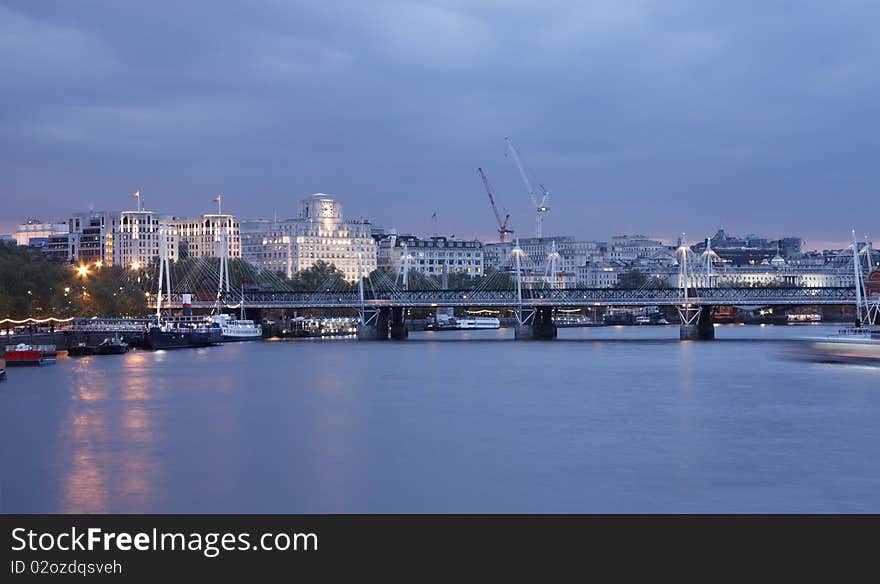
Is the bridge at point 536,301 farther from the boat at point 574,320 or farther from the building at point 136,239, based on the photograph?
the building at point 136,239

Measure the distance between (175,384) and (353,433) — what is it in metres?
17.9

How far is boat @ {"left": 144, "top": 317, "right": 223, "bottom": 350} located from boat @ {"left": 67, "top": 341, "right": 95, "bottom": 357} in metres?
7.80

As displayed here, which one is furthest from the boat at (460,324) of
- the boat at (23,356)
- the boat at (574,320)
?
the boat at (23,356)

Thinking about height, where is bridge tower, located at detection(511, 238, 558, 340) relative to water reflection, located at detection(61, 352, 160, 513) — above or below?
above

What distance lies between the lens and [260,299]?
109375 millimetres

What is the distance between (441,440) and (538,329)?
68461 millimetres

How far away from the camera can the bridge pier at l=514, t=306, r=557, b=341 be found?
96.7m

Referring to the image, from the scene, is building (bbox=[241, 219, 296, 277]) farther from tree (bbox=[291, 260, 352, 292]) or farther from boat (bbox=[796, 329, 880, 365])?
boat (bbox=[796, 329, 880, 365])

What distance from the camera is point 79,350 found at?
70938 mm

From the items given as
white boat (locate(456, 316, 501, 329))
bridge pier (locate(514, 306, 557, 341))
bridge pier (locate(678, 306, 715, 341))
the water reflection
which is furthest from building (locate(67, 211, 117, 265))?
the water reflection

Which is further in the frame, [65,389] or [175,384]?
[175,384]
